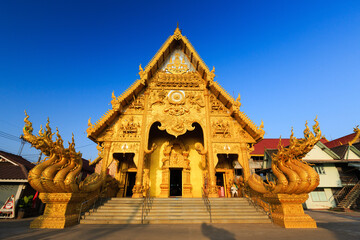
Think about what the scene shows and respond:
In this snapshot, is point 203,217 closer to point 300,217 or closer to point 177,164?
point 300,217

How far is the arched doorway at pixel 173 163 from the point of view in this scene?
1162cm

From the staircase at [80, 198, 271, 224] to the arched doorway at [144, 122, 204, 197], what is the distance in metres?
3.58

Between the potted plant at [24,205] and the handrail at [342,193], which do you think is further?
the handrail at [342,193]

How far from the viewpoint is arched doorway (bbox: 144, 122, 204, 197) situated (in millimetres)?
11625

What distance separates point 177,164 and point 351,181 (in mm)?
17037

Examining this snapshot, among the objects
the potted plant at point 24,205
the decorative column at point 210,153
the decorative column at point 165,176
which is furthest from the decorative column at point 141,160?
the potted plant at point 24,205

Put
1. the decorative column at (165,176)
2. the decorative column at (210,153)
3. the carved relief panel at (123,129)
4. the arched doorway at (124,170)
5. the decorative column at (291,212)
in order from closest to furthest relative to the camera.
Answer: the decorative column at (291,212) < the decorative column at (210,153) < the carved relief panel at (123,129) < the decorative column at (165,176) < the arched doorway at (124,170)

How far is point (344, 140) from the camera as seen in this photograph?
2305cm

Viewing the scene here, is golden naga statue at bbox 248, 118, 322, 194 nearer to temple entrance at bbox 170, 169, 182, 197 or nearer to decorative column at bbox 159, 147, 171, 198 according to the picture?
decorative column at bbox 159, 147, 171, 198

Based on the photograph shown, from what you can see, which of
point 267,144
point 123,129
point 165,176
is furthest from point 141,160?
point 267,144

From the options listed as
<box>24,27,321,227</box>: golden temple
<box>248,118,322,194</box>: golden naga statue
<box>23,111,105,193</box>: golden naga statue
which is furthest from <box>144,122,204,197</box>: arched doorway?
<box>248,118,322,194</box>: golden naga statue

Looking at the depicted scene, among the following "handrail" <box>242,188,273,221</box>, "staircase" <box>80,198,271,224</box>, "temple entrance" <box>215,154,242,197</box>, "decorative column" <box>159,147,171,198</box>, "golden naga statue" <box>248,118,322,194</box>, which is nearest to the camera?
"golden naga statue" <box>248,118,322,194</box>

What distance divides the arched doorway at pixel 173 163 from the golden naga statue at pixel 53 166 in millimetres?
5783

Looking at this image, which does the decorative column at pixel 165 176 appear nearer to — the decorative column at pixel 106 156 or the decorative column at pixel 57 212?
the decorative column at pixel 106 156
